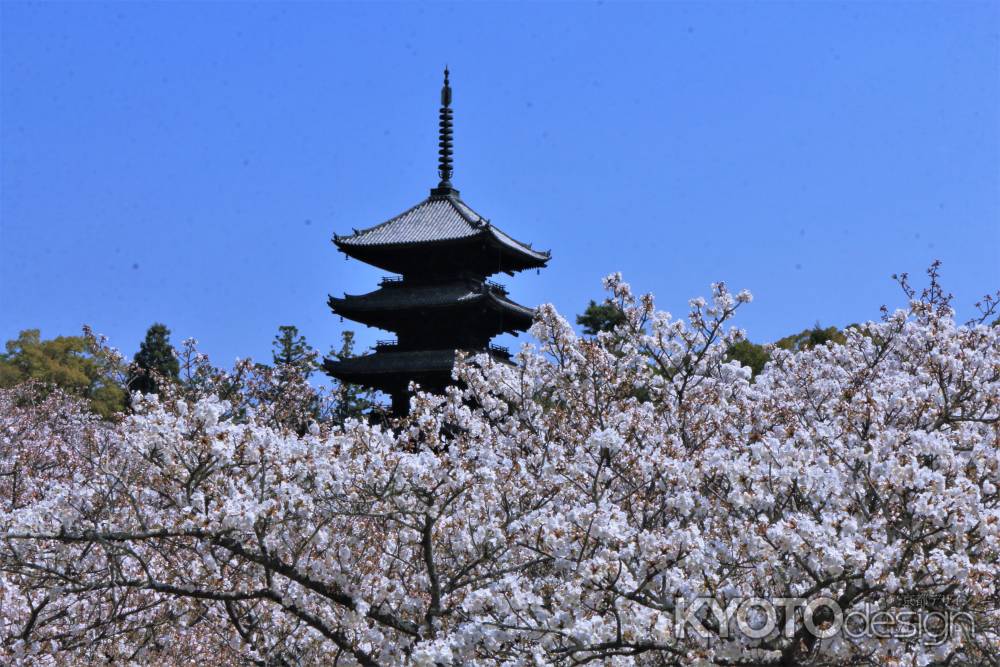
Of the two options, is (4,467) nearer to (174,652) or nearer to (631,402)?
(174,652)

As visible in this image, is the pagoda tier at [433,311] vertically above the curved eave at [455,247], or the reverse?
the curved eave at [455,247]

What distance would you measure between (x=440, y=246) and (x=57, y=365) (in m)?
30.3

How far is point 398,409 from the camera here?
3278 cm

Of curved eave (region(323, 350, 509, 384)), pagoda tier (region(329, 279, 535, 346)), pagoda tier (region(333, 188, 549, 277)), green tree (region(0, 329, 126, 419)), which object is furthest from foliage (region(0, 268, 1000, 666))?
green tree (region(0, 329, 126, 419))

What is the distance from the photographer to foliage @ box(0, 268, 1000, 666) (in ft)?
19.4

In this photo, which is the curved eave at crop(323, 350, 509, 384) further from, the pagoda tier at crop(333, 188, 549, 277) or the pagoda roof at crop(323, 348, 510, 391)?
the pagoda tier at crop(333, 188, 549, 277)

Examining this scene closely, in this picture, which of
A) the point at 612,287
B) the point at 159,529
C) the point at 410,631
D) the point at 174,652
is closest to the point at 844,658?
the point at 410,631

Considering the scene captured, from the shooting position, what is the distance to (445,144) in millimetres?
35531

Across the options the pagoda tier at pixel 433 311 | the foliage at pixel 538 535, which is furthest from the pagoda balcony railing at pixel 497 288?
the foliage at pixel 538 535

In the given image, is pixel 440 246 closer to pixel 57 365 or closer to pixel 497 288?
pixel 497 288

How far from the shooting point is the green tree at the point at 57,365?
169 feet

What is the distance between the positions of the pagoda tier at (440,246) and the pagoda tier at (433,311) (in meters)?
0.62

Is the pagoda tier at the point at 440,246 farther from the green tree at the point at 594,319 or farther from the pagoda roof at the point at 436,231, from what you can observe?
the green tree at the point at 594,319

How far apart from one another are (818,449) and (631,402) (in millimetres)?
2125
